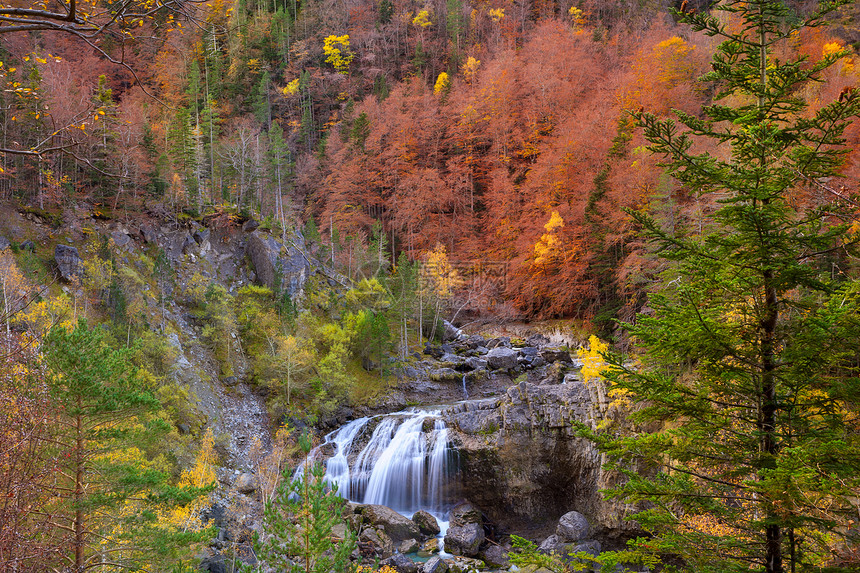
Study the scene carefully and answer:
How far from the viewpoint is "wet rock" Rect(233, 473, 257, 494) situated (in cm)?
2161

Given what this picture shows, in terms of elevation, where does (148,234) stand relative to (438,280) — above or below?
above

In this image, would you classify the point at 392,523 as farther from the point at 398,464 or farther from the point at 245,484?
the point at 245,484

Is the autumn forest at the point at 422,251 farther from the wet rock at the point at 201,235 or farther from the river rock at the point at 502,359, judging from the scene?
the river rock at the point at 502,359

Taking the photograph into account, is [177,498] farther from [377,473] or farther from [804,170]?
[377,473]

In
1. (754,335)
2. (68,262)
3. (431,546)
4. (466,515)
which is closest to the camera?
(754,335)

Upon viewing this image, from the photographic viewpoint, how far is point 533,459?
20469 millimetres

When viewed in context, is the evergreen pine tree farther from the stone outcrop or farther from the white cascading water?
the white cascading water

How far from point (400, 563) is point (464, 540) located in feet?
8.95

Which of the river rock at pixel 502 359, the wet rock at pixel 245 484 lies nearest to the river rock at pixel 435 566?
the wet rock at pixel 245 484

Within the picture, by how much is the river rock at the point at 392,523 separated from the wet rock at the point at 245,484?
18.7 ft

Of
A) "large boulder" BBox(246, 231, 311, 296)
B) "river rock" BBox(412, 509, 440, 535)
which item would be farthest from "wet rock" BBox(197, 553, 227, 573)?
"large boulder" BBox(246, 231, 311, 296)

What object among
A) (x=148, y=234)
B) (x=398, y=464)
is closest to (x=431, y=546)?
(x=398, y=464)

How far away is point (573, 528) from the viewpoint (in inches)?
704

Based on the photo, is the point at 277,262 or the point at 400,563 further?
the point at 277,262
